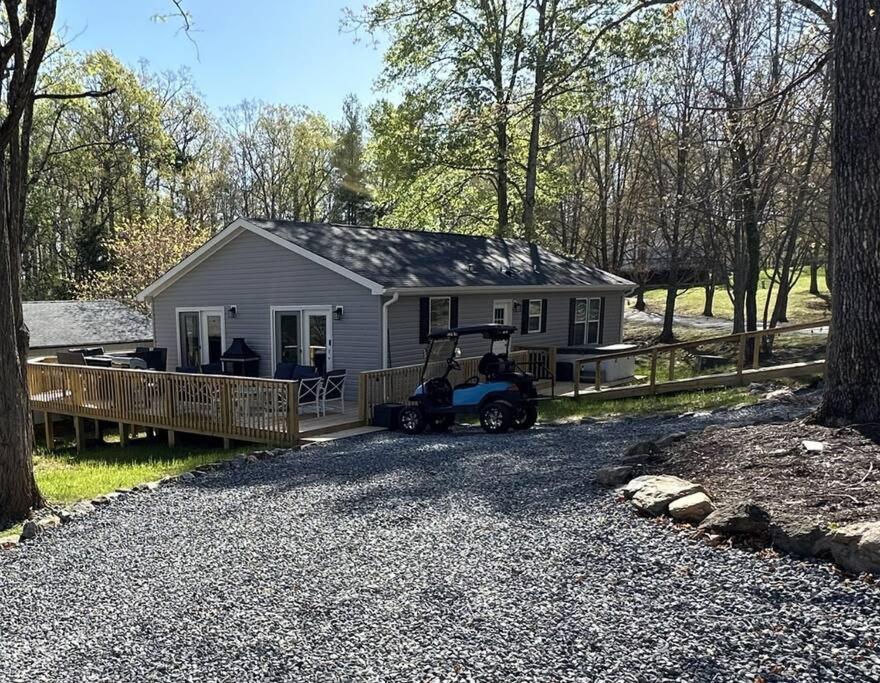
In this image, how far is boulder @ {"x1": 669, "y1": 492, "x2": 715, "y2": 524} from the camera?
4387 mm

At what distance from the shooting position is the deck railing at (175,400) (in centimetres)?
1030

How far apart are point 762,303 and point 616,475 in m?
34.2

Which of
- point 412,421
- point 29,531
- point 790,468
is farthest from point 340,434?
point 790,468

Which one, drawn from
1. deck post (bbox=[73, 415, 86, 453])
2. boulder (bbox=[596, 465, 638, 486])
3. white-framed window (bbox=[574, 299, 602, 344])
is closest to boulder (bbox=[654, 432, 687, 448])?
boulder (bbox=[596, 465, 638, 486])

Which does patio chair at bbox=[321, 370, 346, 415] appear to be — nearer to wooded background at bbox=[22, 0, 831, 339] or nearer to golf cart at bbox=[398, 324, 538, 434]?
golf cart at bbox=[398, 324, 538, 434]

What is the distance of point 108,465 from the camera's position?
35.3ft

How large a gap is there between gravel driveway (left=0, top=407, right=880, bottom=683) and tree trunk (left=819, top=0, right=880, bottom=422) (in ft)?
8.36

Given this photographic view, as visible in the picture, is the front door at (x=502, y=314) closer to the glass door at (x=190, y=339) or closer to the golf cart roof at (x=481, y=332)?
the golf cart roof at (x=481, y=332)

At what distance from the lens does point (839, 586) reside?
329cm

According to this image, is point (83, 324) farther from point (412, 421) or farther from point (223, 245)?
point (412, 421)

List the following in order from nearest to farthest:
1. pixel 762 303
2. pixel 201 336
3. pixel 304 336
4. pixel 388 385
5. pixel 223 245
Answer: pixel 388 385 → pixel 304 336 → pixel 223 245 → pixel 201 336 → pixel 762 303

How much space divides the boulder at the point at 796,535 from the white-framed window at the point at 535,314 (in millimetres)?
13411

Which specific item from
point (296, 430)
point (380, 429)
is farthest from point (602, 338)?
point (296, 430)

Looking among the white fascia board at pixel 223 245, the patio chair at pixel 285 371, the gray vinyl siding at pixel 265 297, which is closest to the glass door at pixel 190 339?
the gray vinyl siding at pixel 265 297
